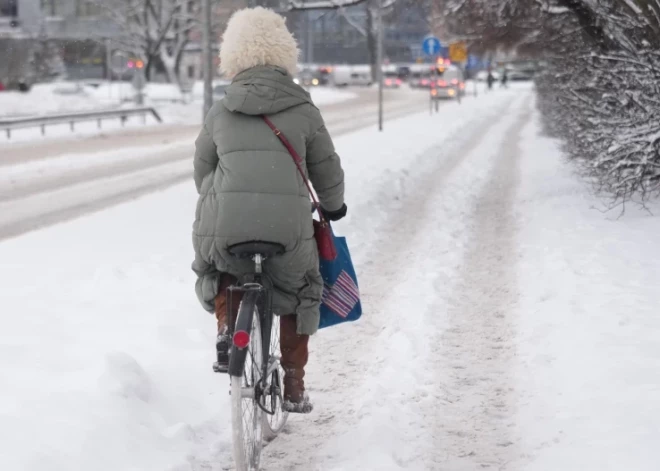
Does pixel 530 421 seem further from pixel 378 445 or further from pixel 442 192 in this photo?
pixel 442 192

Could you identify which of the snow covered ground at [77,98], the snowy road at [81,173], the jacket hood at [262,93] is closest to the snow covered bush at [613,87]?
the snowy road at [81,173]

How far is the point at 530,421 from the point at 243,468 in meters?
1.88

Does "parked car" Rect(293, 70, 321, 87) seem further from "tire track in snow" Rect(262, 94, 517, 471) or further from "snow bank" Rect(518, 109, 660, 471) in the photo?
"tire track in snow" Rect(262, 94, 517, 471)

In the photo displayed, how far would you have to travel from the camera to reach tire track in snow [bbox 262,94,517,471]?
5.20 m

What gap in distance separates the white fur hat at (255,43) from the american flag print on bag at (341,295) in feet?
3.47

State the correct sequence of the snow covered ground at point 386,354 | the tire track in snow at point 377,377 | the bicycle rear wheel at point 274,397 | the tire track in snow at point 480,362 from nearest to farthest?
the bicycle rear wheel at point 274,397
the snow covered ground at point 386,354
the tire track in snow at point 377,377
the tire track in snow at point 480,362

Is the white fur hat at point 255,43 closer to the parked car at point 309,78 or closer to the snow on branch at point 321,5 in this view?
the snow on branch at point 321,5

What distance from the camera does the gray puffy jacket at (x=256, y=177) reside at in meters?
4.37

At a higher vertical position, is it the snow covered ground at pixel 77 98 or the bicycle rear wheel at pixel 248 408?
the bicycle rear wheel at pixel 248 408

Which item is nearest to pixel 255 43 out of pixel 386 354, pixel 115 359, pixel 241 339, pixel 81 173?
pixel 241 339

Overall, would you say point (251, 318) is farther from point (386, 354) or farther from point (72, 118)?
point (72, 118)

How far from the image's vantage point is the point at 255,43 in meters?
4.58

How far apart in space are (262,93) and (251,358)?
114 centimetres

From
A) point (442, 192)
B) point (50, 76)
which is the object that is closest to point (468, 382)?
point (442, 192)
